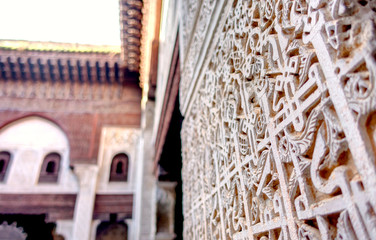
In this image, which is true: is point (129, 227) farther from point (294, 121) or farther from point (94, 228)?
point (294, 121)

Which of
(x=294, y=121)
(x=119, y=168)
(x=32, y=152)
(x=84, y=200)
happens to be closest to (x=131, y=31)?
(x=119, y=168)

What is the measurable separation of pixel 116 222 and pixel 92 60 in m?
2.47

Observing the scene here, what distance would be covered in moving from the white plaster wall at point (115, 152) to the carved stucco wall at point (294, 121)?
3048mm

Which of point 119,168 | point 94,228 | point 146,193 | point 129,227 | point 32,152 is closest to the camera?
point 146,193

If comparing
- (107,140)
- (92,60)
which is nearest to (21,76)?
(92,60)

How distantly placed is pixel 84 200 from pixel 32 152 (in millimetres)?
1095

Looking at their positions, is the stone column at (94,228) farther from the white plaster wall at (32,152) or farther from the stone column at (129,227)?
the white plaster wall at (32,152)

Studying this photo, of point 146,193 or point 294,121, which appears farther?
point 146,193

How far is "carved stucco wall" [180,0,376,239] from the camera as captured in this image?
0.85 ft

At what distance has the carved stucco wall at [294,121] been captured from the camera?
260 millimetres

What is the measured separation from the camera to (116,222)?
346cm

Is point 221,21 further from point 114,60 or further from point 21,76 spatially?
point 21,76

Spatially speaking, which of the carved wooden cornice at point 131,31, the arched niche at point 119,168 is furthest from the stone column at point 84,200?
the carved wooden cornice at point 131,31

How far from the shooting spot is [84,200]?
10.9 feet
